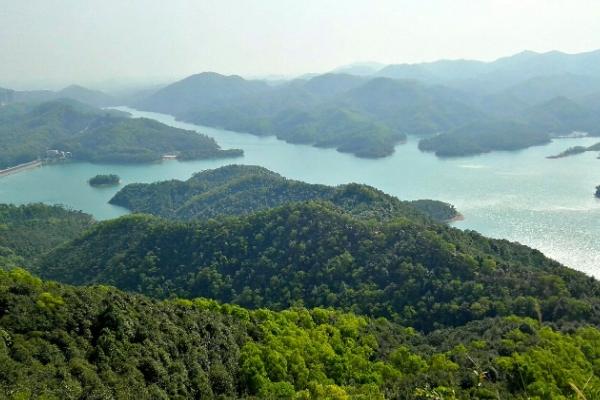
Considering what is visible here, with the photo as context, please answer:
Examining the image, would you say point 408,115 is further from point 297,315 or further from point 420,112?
point 297,315

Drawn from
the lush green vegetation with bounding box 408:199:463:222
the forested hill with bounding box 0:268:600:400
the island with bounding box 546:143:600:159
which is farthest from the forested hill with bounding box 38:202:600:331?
the island with bounding box 546:143:600:159

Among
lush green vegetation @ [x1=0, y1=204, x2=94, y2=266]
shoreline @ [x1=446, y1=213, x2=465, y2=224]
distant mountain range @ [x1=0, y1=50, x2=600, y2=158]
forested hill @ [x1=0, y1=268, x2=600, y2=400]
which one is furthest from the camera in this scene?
distant mountain range @ [x1=0, y1=50, x2=600, y2=158]

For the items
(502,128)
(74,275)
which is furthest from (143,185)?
(502,128)

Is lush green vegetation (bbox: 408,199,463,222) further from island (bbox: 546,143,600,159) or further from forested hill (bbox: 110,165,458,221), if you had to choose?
island (bbox: 546,143,600,159)

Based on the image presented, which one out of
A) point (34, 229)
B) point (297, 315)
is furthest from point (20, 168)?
point (297, 315)

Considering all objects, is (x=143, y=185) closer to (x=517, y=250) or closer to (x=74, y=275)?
(x=74, y=275)

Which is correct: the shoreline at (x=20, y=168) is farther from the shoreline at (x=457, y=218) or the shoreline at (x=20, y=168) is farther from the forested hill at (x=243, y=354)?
the forested hill at (x=243, y=354)

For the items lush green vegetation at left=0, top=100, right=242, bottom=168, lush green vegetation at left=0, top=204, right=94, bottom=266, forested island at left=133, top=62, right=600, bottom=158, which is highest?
forested island at left=133, top=62, right=600, bottom=158
